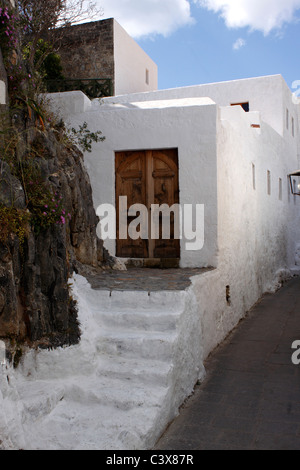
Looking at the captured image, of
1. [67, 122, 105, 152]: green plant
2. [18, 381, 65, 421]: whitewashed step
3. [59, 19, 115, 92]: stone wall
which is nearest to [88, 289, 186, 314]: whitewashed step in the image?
[18, 381, 65, 421]: whitewashed step

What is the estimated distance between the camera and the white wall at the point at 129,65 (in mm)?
15180

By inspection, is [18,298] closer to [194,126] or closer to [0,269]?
[0,269]

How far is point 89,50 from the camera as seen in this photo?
15094 millimetres

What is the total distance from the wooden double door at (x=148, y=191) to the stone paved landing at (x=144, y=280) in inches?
28.9

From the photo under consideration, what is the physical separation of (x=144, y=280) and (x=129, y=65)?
1203cm

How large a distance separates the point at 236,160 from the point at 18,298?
5.69 metres

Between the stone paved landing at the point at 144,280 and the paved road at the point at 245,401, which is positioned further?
the stone paved landing at the point at 144,280

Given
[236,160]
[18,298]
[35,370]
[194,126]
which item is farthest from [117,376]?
[236,160]

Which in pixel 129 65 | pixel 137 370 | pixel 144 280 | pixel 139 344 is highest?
pixel 129 65

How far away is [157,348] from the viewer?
4652 mm

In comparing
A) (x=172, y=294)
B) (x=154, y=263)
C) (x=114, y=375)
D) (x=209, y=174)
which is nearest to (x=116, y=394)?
(x=114, y=375)

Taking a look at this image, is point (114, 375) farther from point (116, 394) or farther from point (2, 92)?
point (2, 92)

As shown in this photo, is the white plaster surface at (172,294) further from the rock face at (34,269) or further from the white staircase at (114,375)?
the rock face at (34,269)

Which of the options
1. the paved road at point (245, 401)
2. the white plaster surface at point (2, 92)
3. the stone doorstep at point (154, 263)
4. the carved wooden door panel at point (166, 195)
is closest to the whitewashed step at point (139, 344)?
the paved road at point (245, 401)
